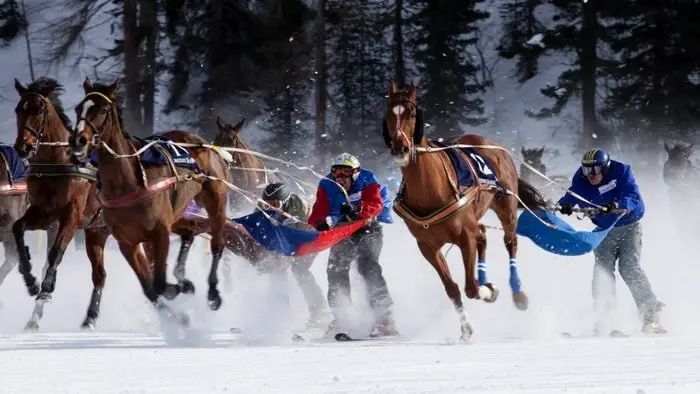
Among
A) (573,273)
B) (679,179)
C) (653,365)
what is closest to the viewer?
(653,365)

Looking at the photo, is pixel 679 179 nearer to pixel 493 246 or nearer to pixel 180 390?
pixel 493 246

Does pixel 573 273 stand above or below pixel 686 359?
below

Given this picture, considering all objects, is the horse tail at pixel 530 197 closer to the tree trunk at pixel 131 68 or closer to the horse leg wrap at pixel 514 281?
the horse leg wrap at pixel 514 281

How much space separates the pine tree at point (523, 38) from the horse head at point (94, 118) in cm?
3024

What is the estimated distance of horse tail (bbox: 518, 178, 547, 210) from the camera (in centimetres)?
1335

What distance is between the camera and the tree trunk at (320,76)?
3669 centimetres

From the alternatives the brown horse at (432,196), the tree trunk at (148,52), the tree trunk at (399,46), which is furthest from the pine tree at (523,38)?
the brown horse at (432,196)

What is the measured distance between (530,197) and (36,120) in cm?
539

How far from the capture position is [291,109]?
38188 millimetres

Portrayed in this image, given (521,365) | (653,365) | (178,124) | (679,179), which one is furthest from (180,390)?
(178,124)

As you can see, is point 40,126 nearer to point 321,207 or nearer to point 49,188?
point 49,188

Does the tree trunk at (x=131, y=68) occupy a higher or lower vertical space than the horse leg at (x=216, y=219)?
lower

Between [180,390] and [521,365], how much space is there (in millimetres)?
2477

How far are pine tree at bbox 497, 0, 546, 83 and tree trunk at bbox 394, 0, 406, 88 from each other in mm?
3594
